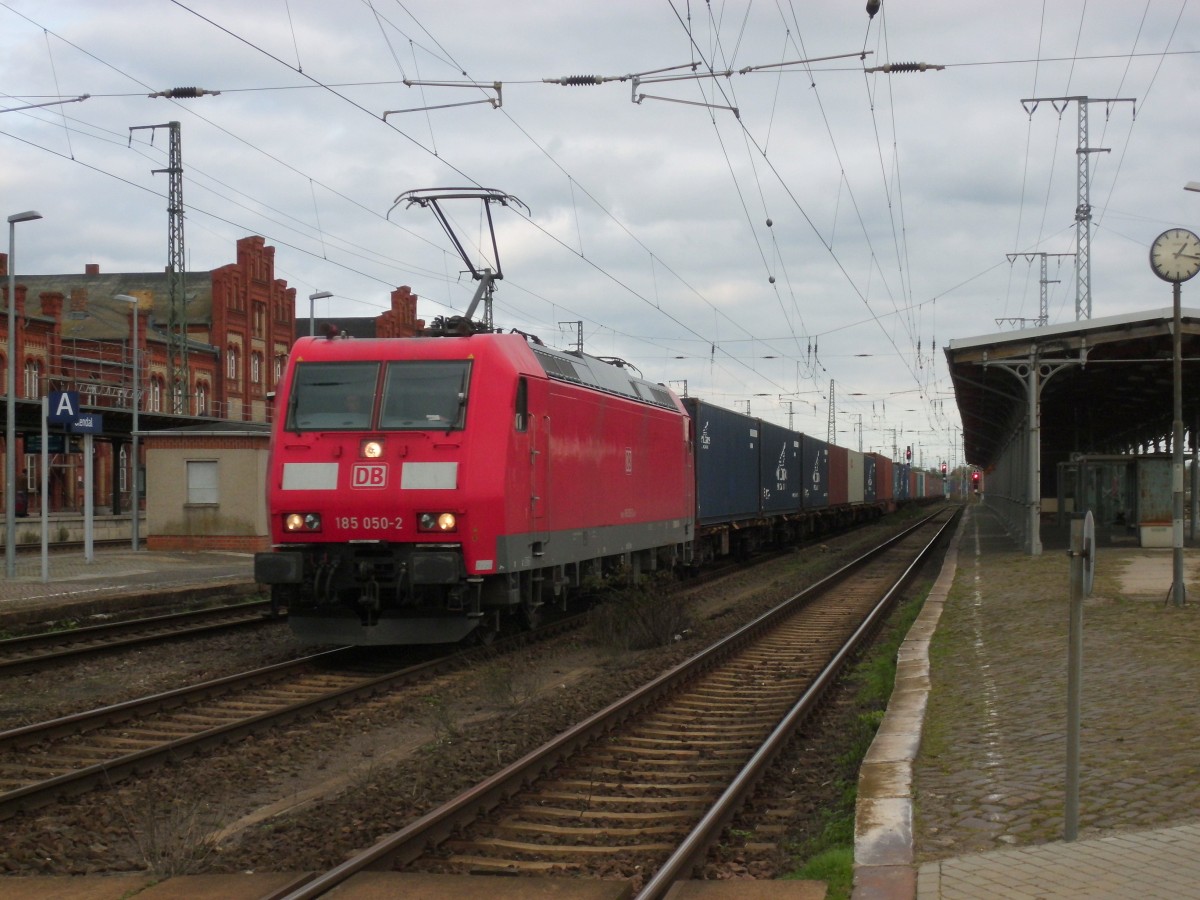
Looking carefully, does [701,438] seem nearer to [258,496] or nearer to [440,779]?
[258,496]

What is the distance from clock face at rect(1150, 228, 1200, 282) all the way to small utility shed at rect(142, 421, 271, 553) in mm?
17524

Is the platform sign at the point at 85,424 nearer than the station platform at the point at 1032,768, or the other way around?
the station platform at the point at 1032,768

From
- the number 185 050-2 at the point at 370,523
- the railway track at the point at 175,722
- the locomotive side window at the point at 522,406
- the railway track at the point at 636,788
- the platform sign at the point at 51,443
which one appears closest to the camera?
the railway track at the point at 636,788

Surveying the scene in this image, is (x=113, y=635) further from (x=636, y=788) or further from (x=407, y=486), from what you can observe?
(x=636, y=788)

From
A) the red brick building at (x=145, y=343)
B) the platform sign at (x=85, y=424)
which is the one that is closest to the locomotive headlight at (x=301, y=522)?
Answer: the platform sign at (x=85, y=424)

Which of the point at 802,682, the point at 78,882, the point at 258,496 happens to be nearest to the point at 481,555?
the point at 802,682

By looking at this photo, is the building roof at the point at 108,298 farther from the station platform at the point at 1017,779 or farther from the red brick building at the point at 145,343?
the station platform at the point at 1017,779

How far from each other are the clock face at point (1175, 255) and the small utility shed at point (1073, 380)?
1.80 metres

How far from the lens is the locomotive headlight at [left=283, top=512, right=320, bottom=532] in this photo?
11.6 meters

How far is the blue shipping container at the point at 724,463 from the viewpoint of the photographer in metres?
23.2

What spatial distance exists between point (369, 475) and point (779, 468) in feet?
67.6

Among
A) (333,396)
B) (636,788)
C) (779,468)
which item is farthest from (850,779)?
(779,468)

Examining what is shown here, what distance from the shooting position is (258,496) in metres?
26.4

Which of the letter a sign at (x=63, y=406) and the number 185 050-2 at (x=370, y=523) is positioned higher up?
the letter a sign at (x=63, y=406)
